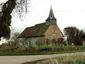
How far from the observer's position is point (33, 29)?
115625mm

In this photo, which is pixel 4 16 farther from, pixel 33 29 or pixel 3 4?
pixel 33 29

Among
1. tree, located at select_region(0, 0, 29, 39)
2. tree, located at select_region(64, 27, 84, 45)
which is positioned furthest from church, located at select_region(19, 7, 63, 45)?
tree, located at select_region(0, 0, 29, 39)

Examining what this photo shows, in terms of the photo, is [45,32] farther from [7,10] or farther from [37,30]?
[7,10]

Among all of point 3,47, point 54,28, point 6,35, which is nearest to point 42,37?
point 54,28

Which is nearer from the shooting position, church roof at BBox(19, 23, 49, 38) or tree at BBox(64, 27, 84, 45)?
tree at BBox(64, 27, 84, 45)

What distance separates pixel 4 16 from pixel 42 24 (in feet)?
252

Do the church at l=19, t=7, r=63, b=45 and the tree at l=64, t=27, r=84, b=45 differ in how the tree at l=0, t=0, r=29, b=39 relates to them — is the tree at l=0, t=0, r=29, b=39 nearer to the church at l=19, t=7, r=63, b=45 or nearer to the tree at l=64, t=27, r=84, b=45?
the tree at l=64, t=27, r=84, b=45

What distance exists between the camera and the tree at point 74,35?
287ft

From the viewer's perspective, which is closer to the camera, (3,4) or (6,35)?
(3,4)

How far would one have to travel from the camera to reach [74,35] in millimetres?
94625

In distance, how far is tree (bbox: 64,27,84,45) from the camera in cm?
8762

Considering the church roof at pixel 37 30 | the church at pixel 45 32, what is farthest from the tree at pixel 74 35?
the church roof at pixel 37 30

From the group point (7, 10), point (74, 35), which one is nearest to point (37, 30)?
point (74, 35)

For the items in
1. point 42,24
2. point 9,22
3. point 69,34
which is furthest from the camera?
point 42,24
